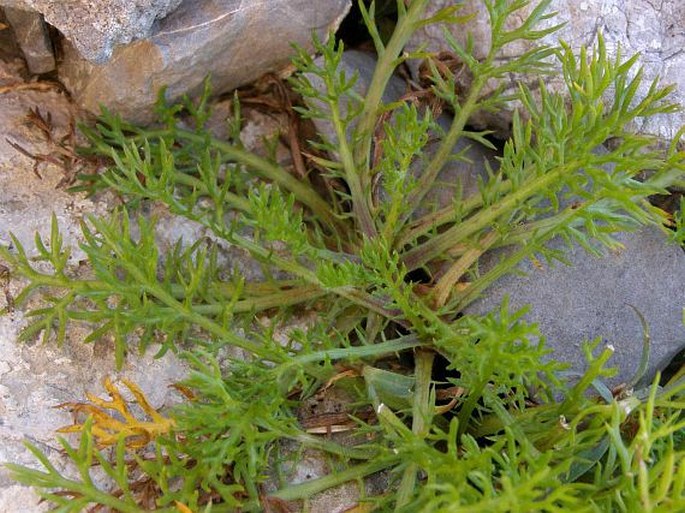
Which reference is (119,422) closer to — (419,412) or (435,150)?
(419,412)

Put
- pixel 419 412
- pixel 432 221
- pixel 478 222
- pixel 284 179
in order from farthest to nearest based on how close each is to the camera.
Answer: pixel 284 179, pixel 432 221, pixel 478 222, pixel 419 412

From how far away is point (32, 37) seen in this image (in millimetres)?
2207

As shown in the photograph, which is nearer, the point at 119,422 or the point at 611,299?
the point at 119,422

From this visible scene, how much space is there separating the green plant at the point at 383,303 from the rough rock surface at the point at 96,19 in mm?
248

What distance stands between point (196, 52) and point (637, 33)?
1171 mm

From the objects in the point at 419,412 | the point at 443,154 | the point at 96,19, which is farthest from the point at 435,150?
the point at 96,19

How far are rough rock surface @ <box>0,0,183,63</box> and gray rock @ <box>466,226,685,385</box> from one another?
1.05m

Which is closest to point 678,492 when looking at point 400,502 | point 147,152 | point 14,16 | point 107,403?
point 400,502

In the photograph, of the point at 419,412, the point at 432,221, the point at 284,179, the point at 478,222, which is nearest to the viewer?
the point at 419,412

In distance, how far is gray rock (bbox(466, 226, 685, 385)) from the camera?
2.14 m

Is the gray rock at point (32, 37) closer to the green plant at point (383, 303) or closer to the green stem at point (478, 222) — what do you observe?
the green plant at point (383, 303)

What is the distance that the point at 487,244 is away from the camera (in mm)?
2041

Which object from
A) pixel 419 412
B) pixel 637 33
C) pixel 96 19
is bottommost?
pixel 419 412

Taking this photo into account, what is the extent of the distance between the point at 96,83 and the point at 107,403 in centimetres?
86
